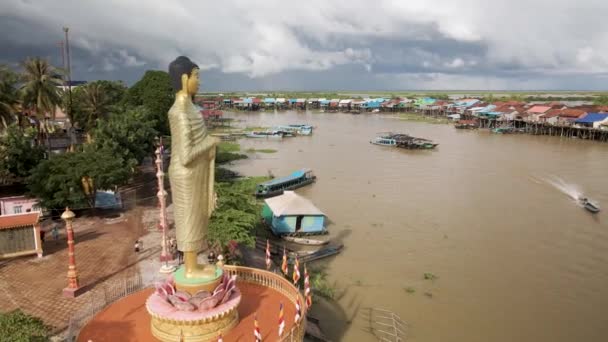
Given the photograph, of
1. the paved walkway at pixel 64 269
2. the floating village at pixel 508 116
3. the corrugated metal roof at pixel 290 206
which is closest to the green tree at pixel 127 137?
the paved walkway at pixel 64 269

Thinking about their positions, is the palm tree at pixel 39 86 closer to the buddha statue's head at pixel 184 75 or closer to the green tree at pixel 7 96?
the green tree at pixel 7 96

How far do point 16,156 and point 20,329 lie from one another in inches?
739

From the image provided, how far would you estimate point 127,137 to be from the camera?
25406 millimetres

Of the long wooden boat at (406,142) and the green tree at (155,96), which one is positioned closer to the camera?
the green tree at (155,96)

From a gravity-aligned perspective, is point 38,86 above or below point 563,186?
above

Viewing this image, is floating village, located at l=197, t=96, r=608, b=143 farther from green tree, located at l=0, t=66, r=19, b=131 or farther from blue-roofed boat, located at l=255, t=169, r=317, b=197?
green tree, located at l=0, t=66, r=19, b=131

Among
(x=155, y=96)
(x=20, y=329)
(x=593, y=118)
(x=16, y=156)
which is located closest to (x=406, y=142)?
(x=593, y=118)

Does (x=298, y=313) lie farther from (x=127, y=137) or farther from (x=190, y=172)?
(x=127, y=137)

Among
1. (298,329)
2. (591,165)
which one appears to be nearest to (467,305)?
(298,329)

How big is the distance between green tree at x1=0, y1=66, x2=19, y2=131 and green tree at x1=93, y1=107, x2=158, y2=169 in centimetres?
450

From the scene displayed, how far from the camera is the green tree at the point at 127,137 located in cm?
2328

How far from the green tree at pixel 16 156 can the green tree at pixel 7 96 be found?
1813 millimetres

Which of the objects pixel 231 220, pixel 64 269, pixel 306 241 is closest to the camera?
pixel 64 269

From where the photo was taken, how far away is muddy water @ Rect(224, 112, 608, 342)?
14070 millimetres
